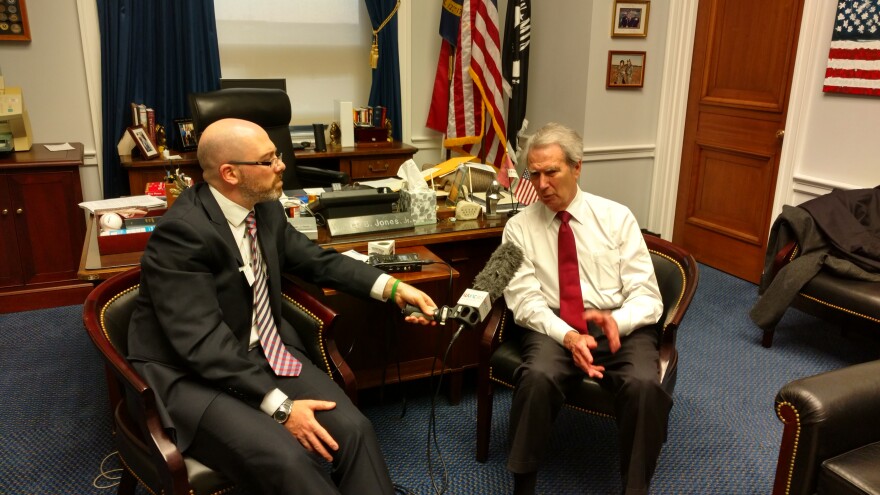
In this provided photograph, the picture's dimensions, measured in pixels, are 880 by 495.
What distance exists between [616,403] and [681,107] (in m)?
2.97

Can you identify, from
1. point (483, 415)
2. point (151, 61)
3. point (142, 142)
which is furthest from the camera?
point (151, 61)

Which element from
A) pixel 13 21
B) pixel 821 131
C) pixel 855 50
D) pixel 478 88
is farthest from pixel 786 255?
pixel 13 21

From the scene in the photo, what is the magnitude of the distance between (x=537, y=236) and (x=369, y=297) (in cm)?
57

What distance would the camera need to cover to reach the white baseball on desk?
2092 mm

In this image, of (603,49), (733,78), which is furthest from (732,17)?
(603,49)

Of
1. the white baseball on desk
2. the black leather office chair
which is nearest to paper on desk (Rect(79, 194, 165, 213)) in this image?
the white baseball on desk

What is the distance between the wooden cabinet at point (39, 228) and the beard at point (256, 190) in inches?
77.3

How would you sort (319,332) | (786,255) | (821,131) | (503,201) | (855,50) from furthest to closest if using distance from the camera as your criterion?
(821,131), (855,50), (786,255), (503,201), (319,332)

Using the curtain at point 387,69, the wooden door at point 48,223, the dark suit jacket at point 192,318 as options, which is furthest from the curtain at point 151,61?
the dark suit jacket at point 192,318

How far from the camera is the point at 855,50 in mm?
3182

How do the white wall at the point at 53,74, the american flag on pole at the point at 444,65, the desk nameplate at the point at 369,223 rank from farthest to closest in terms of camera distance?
the american flag on pole at the point at 444,65, the white wall at the point at 53,74, the desk nameplate at the point at 369,223

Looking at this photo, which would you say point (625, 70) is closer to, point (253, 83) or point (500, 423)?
point (253, 83)

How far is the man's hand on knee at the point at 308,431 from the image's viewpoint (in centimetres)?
156

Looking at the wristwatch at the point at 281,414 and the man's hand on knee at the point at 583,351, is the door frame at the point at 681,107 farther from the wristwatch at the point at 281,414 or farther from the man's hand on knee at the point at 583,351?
the wristwatch at the point at 281,414
